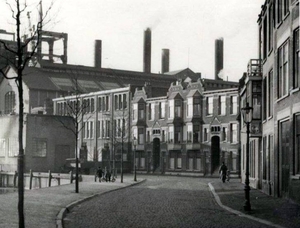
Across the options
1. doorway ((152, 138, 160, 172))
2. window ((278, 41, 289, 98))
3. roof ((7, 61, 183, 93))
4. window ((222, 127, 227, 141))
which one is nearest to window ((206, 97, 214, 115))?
window ((222, 127, 227, 141))

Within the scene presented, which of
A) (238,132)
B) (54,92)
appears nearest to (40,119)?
(54,92)

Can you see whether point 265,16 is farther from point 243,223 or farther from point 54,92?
point 54,92

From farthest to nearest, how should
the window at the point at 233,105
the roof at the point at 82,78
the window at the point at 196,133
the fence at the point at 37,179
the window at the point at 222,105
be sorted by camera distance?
the roof at the point at 82,78 < the window at the point at 196,133 < the window at the point at 222,105 < the window at the point at 233,105 < the fence at the point at 37,179

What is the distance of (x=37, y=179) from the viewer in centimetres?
5797

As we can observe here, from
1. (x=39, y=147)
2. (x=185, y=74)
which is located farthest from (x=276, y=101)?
(x=185, y=74)

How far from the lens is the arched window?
86.4m

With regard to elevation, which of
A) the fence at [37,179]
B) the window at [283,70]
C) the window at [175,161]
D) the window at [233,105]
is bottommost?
the fence at [37,179]

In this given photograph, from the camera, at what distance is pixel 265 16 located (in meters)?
32.8

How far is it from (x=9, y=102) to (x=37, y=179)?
106 ft

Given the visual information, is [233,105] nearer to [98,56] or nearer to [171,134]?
[171,134]

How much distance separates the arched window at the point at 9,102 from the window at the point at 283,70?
65159mm

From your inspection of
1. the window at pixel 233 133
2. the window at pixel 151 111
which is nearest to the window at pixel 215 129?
the window at pixel 233 133

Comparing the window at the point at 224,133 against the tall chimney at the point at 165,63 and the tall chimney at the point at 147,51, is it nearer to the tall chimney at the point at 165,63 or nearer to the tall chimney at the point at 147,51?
the tall chimney at the point at 147,51

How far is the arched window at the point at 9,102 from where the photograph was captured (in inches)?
3403
